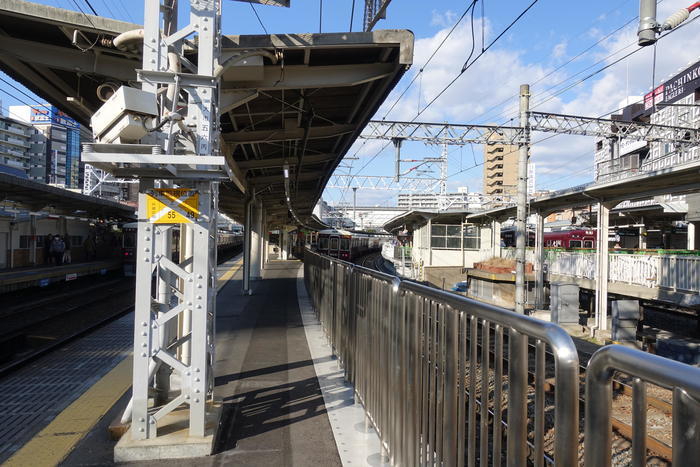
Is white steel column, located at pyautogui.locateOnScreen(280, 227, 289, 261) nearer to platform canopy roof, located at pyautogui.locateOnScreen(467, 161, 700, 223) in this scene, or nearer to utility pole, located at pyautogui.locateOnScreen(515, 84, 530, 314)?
platform canopy roof, located at pyautogui.locateOnScreen(467, 161, 700, 223)

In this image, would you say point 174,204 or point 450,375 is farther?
point 174,204

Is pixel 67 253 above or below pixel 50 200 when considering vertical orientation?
below

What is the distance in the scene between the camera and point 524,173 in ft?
50.7

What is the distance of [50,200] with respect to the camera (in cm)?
1788

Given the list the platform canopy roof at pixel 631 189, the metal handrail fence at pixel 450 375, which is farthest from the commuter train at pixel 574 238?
the metal handrail fence at pixel 450 375

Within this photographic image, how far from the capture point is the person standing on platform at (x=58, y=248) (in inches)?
785

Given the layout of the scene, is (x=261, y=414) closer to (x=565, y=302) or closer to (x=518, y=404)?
(x=518, y=404)

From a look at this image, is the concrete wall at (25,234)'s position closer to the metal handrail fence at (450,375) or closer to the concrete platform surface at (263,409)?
the concrete platform surface at (263,409)

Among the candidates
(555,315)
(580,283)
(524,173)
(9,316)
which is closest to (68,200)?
(9,316)

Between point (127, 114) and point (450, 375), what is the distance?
272cm

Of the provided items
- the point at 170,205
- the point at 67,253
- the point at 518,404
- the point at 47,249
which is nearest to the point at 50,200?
the point at 47,249

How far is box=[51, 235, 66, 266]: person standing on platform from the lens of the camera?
785 inches

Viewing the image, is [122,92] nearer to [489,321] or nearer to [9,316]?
[489,321]

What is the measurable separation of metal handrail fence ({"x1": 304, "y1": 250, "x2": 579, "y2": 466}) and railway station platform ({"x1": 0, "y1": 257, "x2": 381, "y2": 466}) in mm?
357
